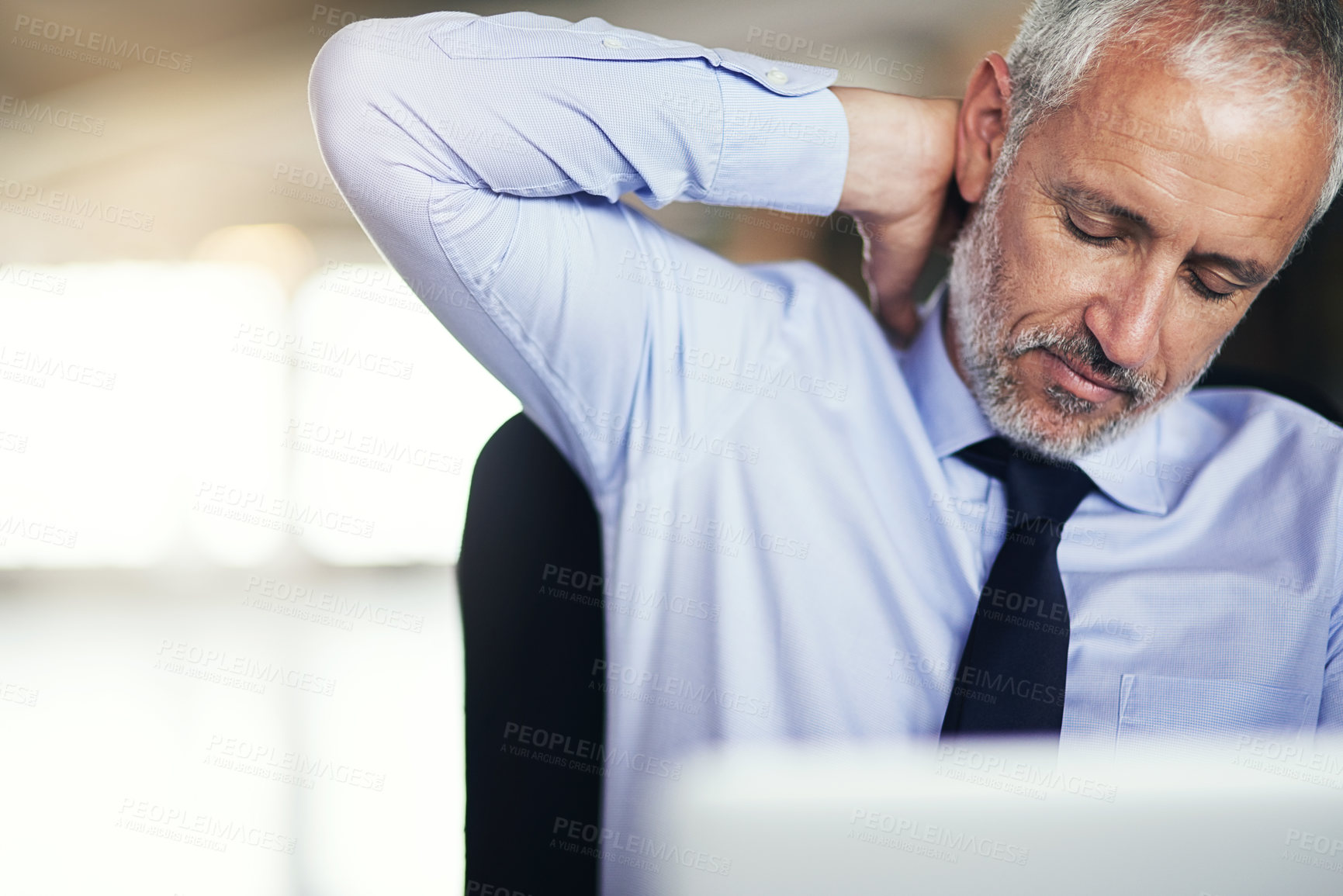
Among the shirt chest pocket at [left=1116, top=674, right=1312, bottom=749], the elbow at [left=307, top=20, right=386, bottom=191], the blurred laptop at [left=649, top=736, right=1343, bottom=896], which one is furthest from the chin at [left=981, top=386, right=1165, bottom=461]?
the elbow at [left=307, top=20, right=386, bottom=191]

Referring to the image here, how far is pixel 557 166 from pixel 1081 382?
751 millimetres

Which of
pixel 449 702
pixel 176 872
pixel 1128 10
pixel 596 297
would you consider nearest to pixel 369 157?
pixel 596 297

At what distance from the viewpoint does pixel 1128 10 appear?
1100 millimetres

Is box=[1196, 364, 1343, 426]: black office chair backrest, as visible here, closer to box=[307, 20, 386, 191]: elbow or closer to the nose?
the nose

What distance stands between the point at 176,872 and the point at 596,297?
3.24 meters

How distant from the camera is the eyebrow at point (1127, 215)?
109cm

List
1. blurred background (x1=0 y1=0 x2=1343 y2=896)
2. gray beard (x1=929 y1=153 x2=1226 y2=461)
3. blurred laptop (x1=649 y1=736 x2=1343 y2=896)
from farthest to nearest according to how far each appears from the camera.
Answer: blurred background (x1=0 y1=0 x2=1343 y2=896) → gray beard (x1=929 y1=153 x2=1226 y2=461) → blurred laptop (x1=649 y1=736 x2=1343 y2=896)

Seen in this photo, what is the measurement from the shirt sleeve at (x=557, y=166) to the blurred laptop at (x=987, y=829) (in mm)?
757

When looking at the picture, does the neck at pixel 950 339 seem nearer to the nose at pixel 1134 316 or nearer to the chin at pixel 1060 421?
the chin at pixel 1060 421

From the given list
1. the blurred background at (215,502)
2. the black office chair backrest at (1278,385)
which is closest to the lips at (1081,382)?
the black office chair backrest at (1278,385)

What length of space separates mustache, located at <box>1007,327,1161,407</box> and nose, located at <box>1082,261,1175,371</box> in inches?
0.5

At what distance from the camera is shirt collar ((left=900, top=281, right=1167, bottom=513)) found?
4.37ft

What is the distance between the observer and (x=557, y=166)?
3.42ft

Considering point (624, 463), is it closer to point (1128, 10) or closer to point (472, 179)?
point (472, 179)
